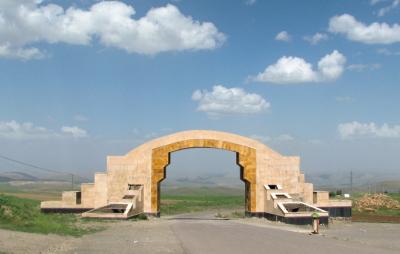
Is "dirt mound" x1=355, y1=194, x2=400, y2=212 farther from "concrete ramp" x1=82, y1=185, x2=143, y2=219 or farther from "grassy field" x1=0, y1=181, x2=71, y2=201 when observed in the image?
"grassy field" x1=0, y1=181, x2=71, y2=201

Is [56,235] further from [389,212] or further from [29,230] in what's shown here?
[389,212]

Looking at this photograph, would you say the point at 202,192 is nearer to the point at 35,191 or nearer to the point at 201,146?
the point at 35,191

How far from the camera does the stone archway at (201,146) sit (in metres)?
41.6

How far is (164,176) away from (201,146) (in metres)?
3.66

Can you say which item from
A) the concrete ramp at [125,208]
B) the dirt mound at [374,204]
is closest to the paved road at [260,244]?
the concrete ramp at [125,208]

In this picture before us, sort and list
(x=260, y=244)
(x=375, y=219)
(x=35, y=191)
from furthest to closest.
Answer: (x=35, y=191)
(x=375, y=219)
(x=260, y=244)

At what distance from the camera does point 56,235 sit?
23.7 metres

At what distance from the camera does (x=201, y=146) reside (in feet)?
138

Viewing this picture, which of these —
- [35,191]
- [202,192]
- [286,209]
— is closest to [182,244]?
Answer: [286,209]

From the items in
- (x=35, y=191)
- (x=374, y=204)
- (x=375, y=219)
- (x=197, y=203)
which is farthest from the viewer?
(x=35, y=191)

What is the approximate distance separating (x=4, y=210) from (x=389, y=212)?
121ft

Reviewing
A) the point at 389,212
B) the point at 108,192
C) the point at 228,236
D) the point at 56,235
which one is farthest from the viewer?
the point at 389,212

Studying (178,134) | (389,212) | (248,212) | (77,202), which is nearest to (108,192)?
(77,202)

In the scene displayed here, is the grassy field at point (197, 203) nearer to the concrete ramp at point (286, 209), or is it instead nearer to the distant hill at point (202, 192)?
the concrete ramp at point (286, 209)
